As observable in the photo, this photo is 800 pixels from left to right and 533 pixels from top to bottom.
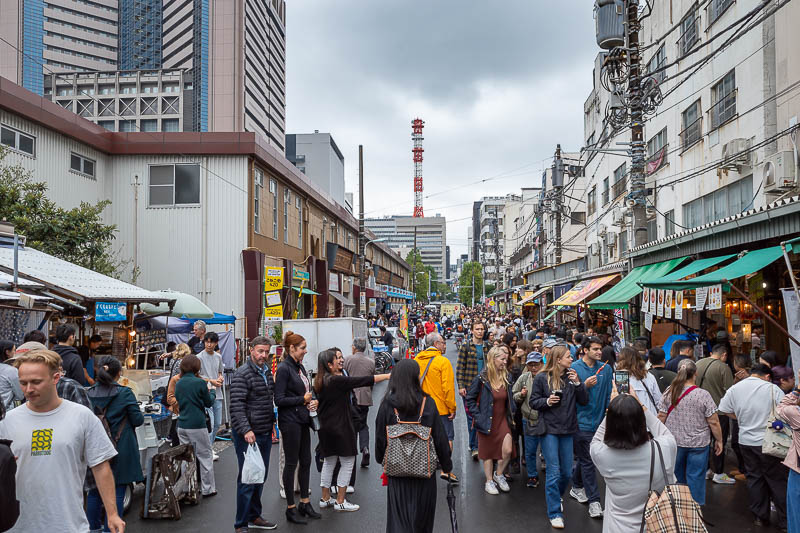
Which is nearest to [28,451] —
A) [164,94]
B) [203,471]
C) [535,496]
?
[203,471]

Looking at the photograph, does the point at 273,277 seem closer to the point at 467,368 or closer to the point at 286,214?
the point at 286,214

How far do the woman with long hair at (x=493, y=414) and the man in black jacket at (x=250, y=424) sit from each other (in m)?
2.74

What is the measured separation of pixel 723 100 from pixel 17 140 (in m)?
21.3

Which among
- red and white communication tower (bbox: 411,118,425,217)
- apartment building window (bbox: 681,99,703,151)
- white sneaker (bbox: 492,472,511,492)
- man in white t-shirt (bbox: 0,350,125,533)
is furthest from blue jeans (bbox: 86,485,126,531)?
red and white communication tower (bbox: 411,118,425,217)

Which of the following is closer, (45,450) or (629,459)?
(45,450)

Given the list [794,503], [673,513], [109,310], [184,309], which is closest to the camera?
[673,513]

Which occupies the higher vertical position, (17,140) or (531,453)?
(17,140)

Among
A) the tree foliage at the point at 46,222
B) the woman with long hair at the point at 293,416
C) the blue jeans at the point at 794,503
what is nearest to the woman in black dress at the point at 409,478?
the woman with long hair at the point at 293,416

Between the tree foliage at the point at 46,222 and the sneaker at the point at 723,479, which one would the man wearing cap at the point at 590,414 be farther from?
the tree foliage at the point at 46,222

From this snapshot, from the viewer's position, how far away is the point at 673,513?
11.3ft

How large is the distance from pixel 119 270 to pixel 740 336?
811 inches

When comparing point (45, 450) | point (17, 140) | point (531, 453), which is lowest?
point (531, 453)

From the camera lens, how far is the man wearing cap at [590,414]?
265 inches

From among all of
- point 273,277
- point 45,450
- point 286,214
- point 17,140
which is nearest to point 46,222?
point 17,140
